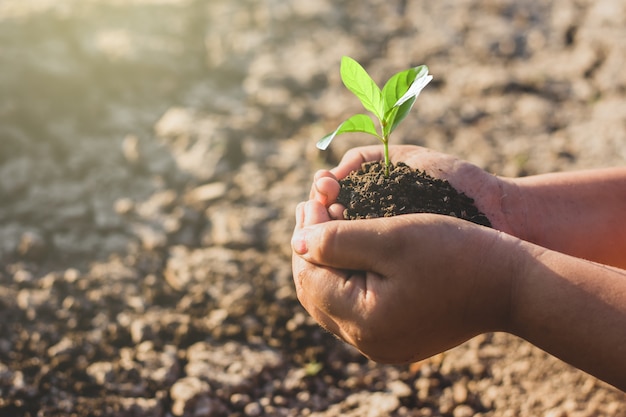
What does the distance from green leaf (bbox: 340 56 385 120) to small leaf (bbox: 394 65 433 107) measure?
0.19 ft

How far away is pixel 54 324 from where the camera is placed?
221 cm

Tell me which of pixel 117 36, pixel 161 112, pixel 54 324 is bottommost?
pixel 54 324

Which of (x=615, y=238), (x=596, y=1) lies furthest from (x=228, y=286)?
(x=596, y=1)

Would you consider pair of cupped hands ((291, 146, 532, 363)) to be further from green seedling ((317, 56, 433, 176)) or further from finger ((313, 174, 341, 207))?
green seedling ((317, 56, 433, 176))

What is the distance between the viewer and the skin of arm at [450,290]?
128 centimetres

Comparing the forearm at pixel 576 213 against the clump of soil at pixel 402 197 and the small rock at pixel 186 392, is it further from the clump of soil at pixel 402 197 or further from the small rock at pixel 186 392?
the small rock at pixel 186 392

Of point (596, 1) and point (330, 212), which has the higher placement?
point (596, 1)

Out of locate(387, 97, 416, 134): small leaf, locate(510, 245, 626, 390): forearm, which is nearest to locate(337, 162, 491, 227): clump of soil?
locate(387, 97, 416, 134): small leaf

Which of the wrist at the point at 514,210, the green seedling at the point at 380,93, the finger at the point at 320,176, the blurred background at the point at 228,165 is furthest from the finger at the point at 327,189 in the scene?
the blurred background at the point at 228,165

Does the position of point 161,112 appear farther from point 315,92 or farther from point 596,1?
point 596,1

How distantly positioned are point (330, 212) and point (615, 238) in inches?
34.6

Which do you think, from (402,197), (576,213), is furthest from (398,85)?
(576,213)

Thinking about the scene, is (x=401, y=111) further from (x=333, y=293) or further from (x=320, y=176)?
(x=333, y=293)

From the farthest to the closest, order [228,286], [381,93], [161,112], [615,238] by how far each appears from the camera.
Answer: [161,112], [228,286], [615,238], [381,93]
